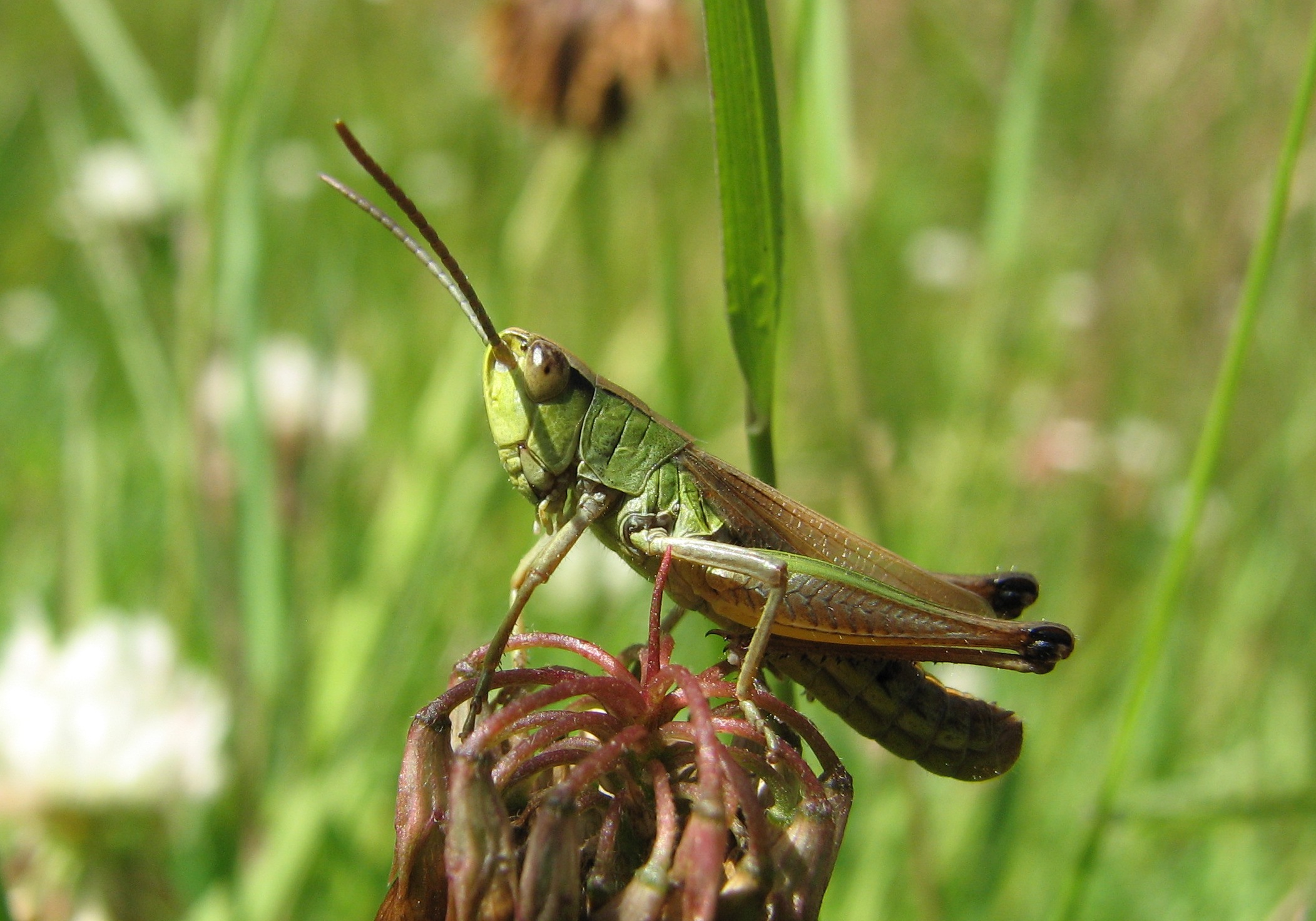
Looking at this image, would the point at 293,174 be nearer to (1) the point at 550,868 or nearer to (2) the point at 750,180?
(2) the point at 750,180

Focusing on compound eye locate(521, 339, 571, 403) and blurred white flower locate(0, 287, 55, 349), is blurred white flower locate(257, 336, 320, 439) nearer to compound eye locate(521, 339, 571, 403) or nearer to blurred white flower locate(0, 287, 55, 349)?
blurred white flower locate(0, 287, 55, 349)

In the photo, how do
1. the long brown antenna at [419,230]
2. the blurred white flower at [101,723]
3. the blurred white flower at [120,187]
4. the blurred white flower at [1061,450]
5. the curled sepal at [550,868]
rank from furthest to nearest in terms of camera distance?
the blurred white flower at [120,187] → the blurred white flower at [1061,450] → the blurred white flower at [101,723] → the long brown antenna at [419,230] → the curled sepal at [550,868]

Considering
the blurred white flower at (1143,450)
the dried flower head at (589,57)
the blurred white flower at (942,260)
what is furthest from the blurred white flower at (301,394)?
the blurred white flower at (942,260)

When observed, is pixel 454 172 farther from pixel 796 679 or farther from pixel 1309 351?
pixel 796 679

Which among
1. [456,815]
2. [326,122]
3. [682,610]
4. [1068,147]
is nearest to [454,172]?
[326,122]

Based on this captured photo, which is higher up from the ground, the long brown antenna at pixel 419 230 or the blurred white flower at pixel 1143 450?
the blurred white flower at pixel 1143 450

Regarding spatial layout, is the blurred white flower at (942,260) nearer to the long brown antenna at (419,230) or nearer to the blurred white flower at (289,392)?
Result: the blurred white flower at (289,392)
